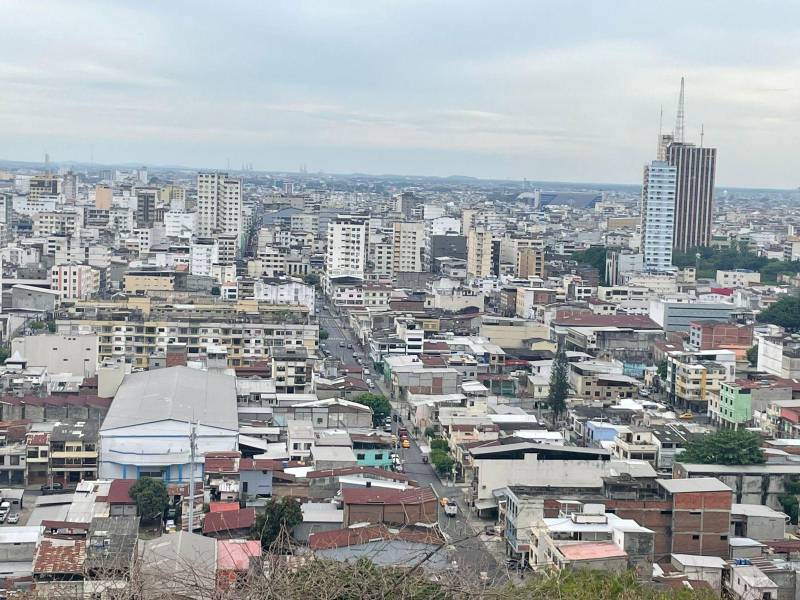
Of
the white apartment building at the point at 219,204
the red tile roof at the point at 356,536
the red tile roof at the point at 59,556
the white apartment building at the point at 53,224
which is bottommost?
the red tile roof at the point at 59,556

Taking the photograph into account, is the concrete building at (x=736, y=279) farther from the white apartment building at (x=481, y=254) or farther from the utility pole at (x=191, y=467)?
the utility pole at (x=191, y=467)

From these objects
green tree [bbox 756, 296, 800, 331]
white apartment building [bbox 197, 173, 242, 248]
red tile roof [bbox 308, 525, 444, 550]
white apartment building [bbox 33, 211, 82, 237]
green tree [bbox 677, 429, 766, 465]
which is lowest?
red tile roof [bbox 308, 525, 444, 550]

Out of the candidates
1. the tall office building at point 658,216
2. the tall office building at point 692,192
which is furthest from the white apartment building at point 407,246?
the tall office building at point 692,192

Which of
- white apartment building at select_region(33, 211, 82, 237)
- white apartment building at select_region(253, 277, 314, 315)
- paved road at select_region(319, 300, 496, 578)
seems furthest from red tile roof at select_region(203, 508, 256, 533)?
white apartment building at select_region(33, 211, 82, 237)

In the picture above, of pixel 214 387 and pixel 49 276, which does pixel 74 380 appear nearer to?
pixel 214 387

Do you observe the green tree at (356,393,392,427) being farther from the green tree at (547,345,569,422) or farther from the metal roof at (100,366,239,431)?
the green tree at (547,345,569,422)

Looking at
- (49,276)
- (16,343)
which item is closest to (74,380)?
(16,343)

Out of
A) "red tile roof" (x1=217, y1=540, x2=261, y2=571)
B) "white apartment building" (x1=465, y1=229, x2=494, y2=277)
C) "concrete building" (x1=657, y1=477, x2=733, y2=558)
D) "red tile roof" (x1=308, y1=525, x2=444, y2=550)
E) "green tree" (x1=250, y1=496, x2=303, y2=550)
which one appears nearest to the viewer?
"red tile roof" (x1=217, y1=540, x2=261, y2=571)

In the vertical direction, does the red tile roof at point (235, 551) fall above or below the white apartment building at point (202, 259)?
below
